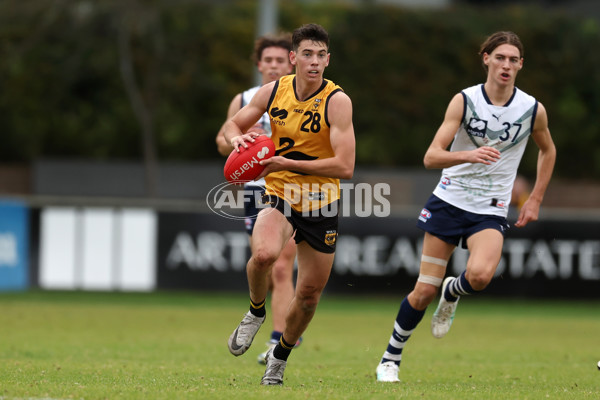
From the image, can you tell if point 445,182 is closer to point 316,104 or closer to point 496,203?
point 496,203

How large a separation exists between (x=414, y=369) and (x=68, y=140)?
21919 millimetres

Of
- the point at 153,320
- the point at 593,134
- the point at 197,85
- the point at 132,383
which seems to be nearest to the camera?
the point at 132,383

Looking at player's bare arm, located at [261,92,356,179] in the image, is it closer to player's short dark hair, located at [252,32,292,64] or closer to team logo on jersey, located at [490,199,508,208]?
team logo on jersey, located at [490,199,508,208]

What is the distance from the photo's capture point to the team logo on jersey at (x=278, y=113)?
729 centimetres

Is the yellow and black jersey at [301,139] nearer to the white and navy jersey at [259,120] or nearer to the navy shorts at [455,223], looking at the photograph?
A: the navy shorts at [455,223]

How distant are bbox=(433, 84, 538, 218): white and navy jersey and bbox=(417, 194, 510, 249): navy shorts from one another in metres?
0.05

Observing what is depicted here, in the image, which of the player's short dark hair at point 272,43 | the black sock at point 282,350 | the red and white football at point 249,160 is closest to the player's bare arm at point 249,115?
the red and white football at point 249,160

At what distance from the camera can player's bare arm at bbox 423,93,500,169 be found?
7.42 meters

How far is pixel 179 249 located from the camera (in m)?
17.3

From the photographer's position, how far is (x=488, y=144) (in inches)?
313

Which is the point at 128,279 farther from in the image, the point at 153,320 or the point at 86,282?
the point at 153,320

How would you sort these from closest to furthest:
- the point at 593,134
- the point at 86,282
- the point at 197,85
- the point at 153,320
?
the point at 153,320 < the point at 86,282 < the point at 197,85 < the point at 593,134

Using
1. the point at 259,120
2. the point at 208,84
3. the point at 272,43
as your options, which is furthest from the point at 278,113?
the point at 208,84

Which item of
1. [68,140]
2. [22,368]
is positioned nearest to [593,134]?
[68,140]
